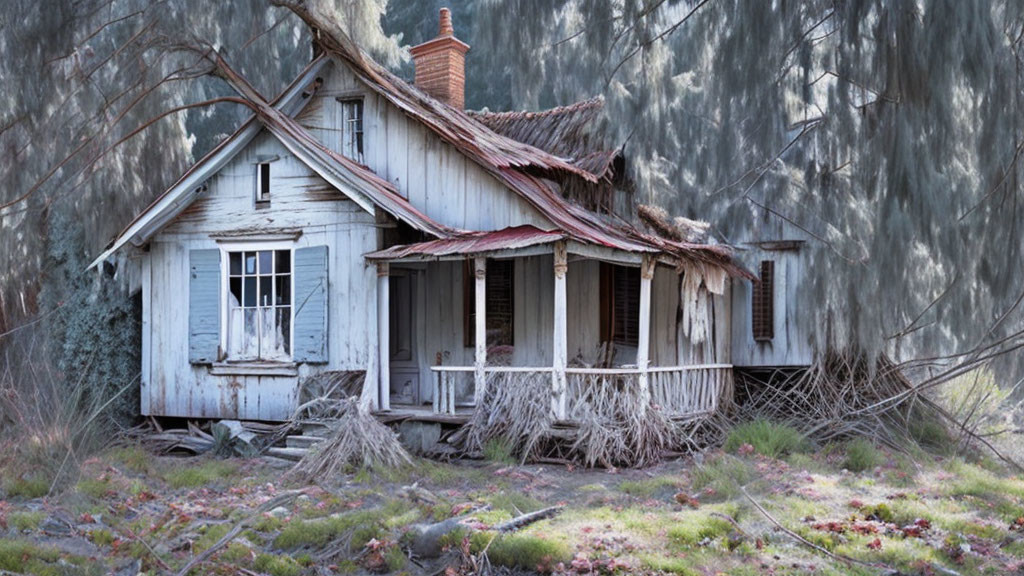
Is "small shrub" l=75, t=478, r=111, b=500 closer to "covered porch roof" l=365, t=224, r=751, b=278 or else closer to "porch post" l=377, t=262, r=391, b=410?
"porch post" l=377, t=262, r=391, b=410

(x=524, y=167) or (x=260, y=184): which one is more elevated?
(x=524, y=167)

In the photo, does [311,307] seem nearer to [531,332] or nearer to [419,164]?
[419,164]

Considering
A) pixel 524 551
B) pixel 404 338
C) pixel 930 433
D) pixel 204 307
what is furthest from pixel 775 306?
pixel 524 551

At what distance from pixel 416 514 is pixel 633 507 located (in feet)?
7.08

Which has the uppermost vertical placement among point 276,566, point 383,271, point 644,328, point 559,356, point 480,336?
point 383,271

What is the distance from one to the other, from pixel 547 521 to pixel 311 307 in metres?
6.20

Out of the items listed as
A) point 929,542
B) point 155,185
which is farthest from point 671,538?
point 155,185

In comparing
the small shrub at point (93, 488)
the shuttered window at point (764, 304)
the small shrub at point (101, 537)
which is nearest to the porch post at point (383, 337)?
the small shrub at point (93, 488)

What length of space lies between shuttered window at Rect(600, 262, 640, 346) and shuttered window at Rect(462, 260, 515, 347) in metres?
1.47

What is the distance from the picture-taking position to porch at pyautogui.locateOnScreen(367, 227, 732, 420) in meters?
12.9

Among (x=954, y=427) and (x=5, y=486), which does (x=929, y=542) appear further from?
Result: (x=5, y=486)

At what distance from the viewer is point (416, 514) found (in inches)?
363

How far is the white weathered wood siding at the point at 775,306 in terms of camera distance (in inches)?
635

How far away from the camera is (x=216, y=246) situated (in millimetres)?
14719
